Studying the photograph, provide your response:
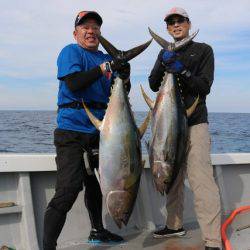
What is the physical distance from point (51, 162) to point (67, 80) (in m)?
1.03

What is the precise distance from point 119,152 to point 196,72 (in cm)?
109

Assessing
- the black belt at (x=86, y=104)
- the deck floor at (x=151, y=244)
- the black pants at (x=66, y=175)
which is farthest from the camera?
the deck floor at (x=151, y=244)

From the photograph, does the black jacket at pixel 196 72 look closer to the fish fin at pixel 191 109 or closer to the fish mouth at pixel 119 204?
the fish fin at pixel 191 109

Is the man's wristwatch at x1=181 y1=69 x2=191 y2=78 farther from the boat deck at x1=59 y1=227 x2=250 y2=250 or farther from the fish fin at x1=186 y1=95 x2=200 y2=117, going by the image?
the boat deck at x1=59 y1=227 x2=250 y2=250

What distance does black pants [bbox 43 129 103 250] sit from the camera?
134 inches

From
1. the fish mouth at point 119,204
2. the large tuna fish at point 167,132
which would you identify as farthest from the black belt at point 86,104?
the fish mouth at point 119,204

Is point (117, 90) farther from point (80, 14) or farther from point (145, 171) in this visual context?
point (145, 171)

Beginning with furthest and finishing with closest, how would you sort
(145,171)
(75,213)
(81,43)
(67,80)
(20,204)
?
1. (145,171)
2. (75,213)
3. (20,204)
4. (81,43)
5. (67,80)

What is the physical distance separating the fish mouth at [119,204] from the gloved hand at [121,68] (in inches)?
35.0

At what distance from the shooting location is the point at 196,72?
3.85 m

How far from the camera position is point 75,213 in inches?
169

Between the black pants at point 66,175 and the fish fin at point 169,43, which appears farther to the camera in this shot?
the fish fin at point 169,43

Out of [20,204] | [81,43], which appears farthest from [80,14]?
[20,204]

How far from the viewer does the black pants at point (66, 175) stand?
341 centimetres
